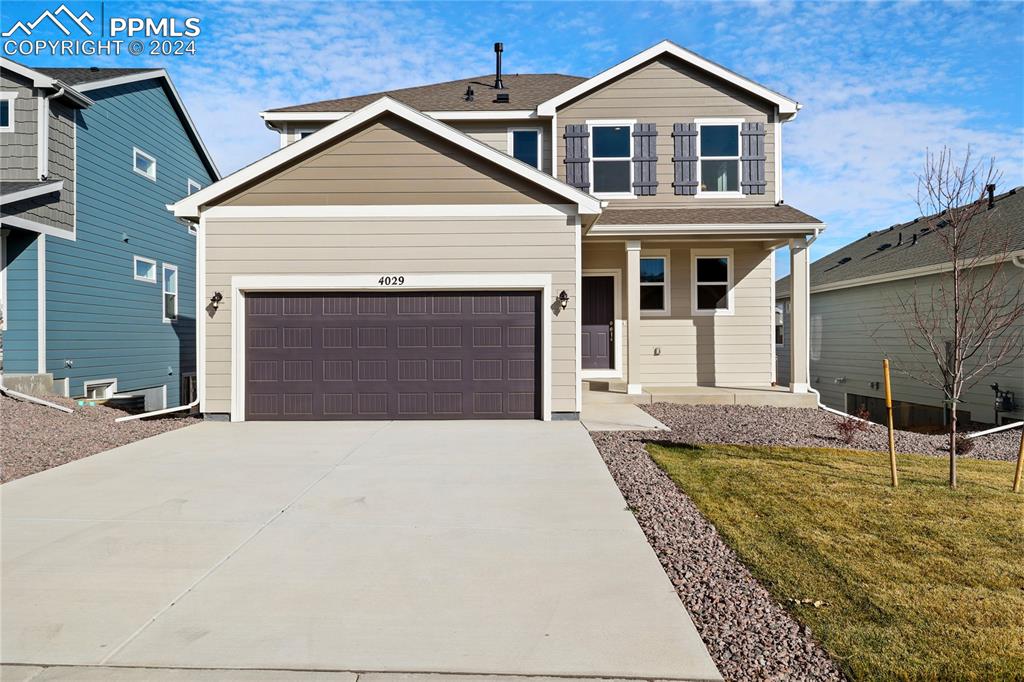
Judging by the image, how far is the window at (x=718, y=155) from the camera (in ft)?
43.7

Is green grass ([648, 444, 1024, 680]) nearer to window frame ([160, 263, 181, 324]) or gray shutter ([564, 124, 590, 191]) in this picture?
gray shutter ([564, 124, 590, 191])

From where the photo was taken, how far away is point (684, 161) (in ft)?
43.2

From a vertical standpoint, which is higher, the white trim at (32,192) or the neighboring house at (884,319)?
the white trim at (32,192)

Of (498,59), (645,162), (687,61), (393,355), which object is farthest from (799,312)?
(498,59)

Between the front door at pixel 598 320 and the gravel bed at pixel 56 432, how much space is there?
7611 mm

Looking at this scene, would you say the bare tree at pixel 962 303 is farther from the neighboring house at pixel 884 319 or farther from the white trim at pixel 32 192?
the white trim at pixel 32 192

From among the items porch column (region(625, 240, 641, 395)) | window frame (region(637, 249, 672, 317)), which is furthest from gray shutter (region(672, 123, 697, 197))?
porch column (region(625, 240, 641, 395))

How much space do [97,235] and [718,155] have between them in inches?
554

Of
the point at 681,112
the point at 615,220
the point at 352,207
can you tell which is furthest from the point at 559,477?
the point at 681,112

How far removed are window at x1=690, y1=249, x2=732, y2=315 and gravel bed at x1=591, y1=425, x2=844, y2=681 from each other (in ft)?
26.8

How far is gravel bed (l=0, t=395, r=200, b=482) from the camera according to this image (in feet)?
23.4

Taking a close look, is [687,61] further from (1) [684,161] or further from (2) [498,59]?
(2) [498,59]

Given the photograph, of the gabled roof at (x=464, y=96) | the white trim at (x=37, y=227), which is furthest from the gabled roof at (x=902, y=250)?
the white trim at (x=37, y=227)

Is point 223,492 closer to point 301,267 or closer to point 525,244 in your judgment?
point 301,267
